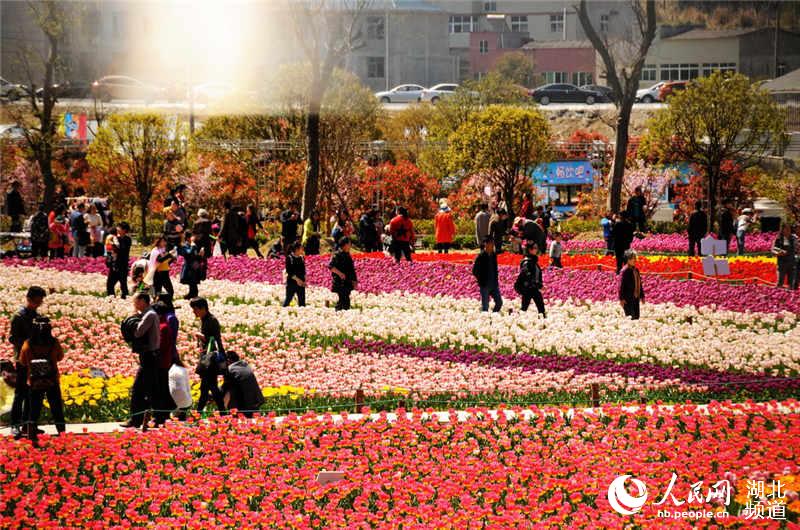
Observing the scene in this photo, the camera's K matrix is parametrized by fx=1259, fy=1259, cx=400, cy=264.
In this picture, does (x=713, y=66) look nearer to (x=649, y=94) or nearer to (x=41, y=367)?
(x=649, y=94)

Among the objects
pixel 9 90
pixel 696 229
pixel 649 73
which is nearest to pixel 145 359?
pixel 696 229

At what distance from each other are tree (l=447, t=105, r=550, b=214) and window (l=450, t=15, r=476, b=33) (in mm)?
59764

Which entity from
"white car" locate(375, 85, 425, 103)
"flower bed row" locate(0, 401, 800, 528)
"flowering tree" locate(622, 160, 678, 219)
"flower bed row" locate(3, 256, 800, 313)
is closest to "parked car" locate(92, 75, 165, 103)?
"white car" locate(375, 85, 425, 103)

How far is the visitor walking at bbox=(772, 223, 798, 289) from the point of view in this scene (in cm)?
2410

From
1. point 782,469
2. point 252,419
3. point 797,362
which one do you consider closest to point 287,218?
point 797,362

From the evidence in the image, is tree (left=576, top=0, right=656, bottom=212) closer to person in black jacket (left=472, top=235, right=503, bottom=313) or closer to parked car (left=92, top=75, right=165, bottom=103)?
person in black jacket (left=472, top=235, right=503, bottom=313)

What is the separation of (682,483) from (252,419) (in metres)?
4.46

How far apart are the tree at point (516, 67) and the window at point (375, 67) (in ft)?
27.7

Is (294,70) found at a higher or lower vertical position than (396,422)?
higher

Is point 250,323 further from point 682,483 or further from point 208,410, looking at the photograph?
point 682,483

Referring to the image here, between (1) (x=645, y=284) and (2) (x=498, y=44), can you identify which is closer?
(1) (x=645, y=284)

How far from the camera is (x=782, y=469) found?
1143 cm

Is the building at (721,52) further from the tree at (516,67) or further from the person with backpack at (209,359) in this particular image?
the person with backpack at (209,359)

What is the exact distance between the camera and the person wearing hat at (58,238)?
30562mm
